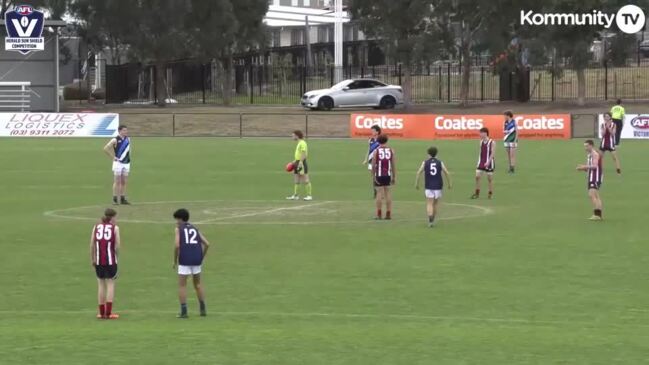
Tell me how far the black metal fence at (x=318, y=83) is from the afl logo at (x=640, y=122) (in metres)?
15.4

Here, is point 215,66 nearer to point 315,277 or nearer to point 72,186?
point 72,186

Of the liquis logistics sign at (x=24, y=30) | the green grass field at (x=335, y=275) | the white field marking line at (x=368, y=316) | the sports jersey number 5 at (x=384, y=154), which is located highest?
the liquis logistics sign at (x=24, y=30)

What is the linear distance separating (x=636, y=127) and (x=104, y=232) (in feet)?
144

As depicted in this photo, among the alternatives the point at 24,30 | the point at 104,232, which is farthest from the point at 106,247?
the point at 24,30

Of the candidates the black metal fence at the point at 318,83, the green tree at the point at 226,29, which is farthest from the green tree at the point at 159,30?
the black metal fence at the point at 318,83

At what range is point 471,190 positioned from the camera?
37.2m

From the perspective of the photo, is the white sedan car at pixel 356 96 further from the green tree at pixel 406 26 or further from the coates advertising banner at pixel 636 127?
the coates advertising banner at pixel 636 127

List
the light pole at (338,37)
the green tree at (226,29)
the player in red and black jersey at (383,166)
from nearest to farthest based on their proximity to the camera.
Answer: the player in red and black jersey at (383,166) < the green tree at (226,29) < the light pole at (338,37)

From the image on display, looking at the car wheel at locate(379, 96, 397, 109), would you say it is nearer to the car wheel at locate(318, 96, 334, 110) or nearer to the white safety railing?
the car wheel at locate(318, 96, 334, 110)

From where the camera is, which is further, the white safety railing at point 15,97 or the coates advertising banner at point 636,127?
the white safety railing at point 15,97

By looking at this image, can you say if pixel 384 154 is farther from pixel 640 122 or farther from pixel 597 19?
pixel 597 19

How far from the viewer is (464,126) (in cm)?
5828

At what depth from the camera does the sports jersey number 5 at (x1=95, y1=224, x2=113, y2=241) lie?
17250 millimetres

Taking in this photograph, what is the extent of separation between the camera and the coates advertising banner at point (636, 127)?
5741cm
